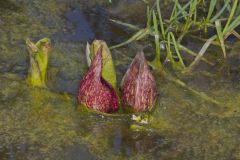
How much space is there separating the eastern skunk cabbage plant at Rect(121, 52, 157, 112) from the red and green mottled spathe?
52mm

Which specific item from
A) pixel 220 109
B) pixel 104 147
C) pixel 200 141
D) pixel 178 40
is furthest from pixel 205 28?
pixel 104 147

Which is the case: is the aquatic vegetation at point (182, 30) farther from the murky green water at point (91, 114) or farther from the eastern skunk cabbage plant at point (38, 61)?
the eastern skunk cabbage plant at point (38, 61)

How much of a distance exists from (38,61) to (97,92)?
10.2 inches

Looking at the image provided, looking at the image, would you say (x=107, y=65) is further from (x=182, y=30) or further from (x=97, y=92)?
(x=182, y=30)

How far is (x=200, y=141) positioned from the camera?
195 cm

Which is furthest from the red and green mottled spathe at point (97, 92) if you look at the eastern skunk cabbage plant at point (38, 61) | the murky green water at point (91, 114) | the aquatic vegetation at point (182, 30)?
the aquatic vegetation at point (182, 30)

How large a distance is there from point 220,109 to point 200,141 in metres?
0.21

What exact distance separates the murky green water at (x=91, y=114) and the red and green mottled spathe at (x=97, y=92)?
0.04 meters

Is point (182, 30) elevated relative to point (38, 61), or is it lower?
elevated

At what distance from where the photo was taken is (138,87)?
1996 millimetres

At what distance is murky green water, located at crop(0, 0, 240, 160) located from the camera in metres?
1.88

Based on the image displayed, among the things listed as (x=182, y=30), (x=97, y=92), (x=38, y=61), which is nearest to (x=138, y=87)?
(x=97, y=92)

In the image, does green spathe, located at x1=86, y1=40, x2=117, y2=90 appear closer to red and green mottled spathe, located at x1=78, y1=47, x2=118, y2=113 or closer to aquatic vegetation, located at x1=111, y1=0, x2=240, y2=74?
red and green mottled spathe, located at x1=78, y1=47, x2=118, y2=113

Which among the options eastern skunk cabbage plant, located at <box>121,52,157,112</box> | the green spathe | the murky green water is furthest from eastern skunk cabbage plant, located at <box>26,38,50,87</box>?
eastern skunk cabbage plant, located at <box>121,52,157,112</box>
